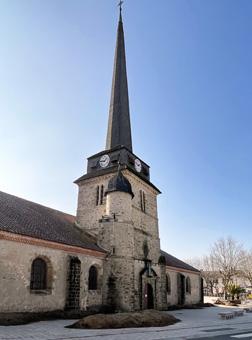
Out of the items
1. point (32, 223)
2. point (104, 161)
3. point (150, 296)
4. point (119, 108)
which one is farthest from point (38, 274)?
point (119, 108)

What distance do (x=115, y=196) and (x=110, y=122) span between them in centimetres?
886

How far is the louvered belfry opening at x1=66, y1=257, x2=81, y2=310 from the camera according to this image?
17.2 metres

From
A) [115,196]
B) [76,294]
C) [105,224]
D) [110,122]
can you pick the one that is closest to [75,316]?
[76,294]

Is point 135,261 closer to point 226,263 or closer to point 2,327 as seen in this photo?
point 2,327

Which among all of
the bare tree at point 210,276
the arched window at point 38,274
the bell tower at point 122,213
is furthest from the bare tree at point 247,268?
the arched window at point 38,274

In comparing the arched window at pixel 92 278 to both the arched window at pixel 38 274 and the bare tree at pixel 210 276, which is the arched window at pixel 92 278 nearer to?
the arched window at pixel 38 274

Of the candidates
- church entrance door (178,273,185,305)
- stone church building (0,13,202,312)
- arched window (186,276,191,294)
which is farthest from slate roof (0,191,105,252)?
arched window (186,276,191,294)

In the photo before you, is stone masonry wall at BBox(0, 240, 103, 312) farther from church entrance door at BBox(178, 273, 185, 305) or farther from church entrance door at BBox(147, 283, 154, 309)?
church entrance door at BBox(178, 273, 185, 305)

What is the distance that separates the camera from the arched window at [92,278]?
19625 millimetres

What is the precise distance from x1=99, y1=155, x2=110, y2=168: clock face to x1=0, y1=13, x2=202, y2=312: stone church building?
3.8 inches

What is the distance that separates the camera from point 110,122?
28.4 meters

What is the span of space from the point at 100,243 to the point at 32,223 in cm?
617

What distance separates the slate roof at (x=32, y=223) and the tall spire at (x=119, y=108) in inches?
358

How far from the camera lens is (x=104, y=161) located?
2633cm
